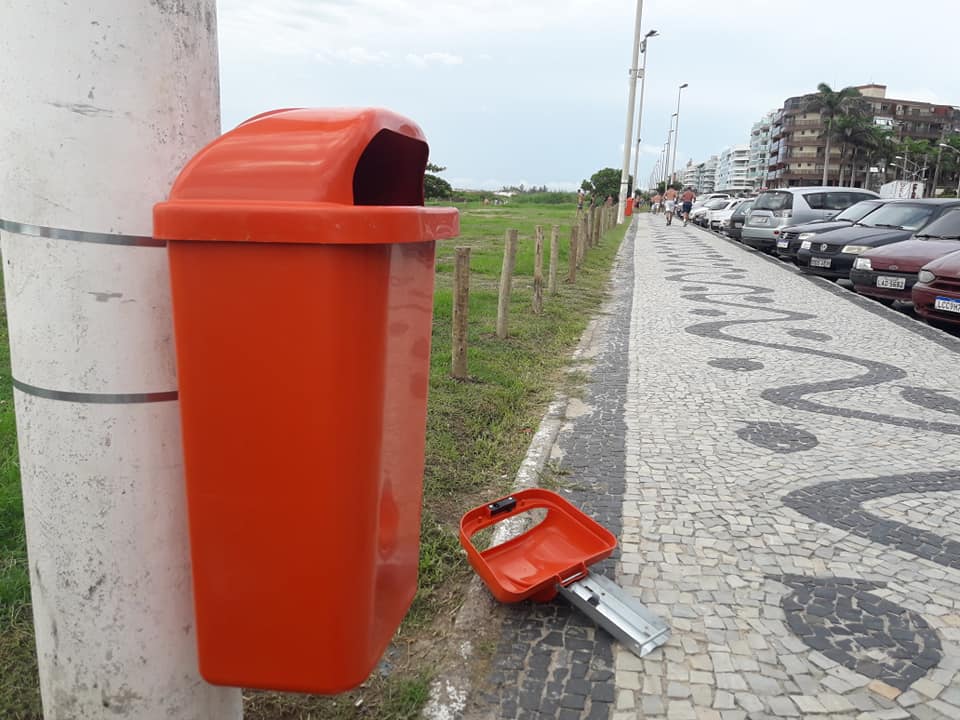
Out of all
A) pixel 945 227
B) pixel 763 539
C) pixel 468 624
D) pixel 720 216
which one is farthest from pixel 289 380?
pixel 720 216

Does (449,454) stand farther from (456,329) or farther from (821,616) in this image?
(821,616)

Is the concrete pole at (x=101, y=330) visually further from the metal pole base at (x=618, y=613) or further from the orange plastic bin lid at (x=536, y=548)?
the metal pole base at (x=618, y=613)

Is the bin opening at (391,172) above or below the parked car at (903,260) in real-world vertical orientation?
above

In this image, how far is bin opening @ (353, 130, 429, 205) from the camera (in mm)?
2162

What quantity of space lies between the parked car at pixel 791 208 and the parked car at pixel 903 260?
6.82 metres

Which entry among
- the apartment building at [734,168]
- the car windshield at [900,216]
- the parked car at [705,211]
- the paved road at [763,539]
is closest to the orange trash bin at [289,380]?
the paved road at [763,539]

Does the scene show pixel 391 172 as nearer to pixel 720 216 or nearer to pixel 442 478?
pixel 442 478

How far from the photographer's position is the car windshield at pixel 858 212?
13887 mm

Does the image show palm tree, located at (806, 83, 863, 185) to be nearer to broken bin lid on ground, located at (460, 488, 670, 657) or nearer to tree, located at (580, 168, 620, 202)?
tree, located at (580, 168, 620, 202)

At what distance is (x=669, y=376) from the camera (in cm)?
628

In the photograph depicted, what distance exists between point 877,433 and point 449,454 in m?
2.82

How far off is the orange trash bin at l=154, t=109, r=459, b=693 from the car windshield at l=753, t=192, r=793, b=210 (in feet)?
62.9

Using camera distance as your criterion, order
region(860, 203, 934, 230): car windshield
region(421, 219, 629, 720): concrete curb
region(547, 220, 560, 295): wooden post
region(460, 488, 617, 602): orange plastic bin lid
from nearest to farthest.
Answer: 1. region(421, 219, 629, 720): concrete curb
2. region(460, 488, 617, 602): orange plastic bin lid
3. region(547, 220, 560, 295): wooden post
4. region(860, 203, 934, 230): car windshield

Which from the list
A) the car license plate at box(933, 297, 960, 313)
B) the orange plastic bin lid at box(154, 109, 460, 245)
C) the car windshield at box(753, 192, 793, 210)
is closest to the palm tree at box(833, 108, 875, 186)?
the car windshield at box(753, 192, 793, 210)
